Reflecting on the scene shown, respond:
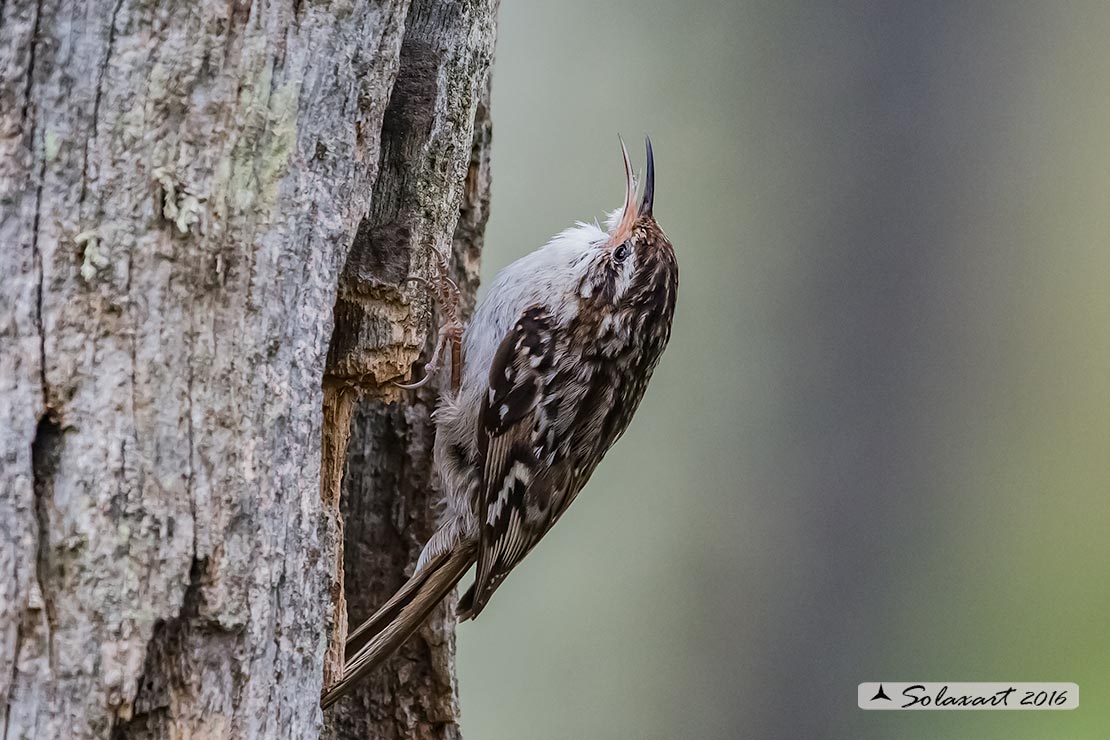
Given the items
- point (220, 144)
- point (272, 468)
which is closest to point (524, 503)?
point (272, 468)

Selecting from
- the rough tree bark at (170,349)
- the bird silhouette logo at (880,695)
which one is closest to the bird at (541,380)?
the rough tree bark at (170,349)

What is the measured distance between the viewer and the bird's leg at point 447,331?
84.0 inches

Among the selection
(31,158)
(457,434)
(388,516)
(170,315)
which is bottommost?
(388,516)

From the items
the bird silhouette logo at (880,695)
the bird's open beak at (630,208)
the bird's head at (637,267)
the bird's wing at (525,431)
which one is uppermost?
the bird's open beak at (630,208)

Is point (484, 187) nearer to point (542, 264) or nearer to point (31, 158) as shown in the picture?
point (542, 264)

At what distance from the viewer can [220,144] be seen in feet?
4.67

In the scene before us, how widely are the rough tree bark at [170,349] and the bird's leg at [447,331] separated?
0.56 meters

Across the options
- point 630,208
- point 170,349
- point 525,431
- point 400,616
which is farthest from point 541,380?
point 170,349

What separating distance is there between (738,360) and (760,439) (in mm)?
248

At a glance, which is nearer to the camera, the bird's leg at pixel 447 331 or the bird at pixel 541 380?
the bird's leg at pixel 447 331

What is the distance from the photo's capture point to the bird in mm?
2371

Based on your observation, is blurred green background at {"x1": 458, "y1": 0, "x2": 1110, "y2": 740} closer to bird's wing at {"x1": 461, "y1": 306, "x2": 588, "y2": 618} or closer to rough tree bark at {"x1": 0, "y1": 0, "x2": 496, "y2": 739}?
bird's wing at {"x1": 461, "y1": 306, "x2": 588, "y2": 618}

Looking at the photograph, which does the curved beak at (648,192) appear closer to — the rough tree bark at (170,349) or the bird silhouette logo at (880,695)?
the rough tree bark at (170,349)

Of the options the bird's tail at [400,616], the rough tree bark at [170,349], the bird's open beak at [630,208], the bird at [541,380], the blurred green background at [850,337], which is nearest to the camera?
the rough tree bark at [170,349]
